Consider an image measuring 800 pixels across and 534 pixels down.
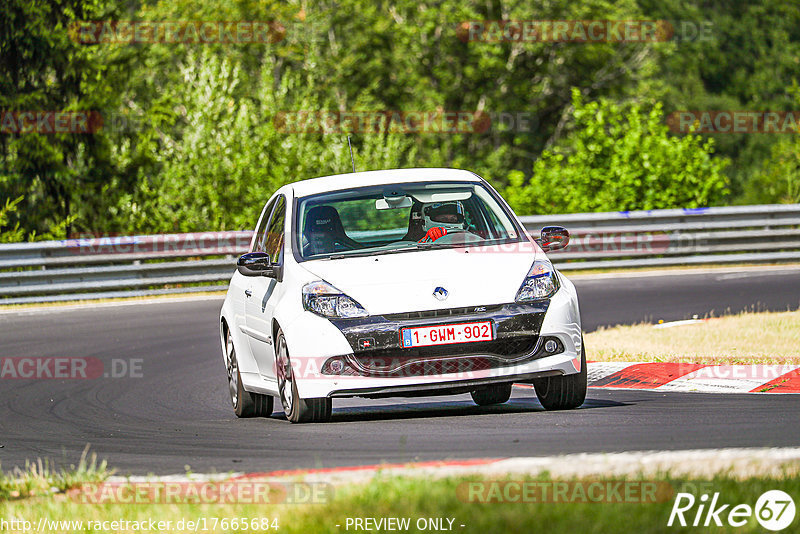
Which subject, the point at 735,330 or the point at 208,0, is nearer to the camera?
the point at 735,330

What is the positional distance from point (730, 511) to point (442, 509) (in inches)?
39.5

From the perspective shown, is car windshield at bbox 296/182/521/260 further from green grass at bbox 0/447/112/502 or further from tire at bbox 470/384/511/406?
green grass at bbox 0/447/112/502

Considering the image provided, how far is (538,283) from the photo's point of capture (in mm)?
8211

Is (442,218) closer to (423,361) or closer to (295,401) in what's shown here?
(423,361)

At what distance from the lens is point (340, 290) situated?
8039 millimetres

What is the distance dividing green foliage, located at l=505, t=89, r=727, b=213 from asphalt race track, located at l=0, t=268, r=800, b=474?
446 inches

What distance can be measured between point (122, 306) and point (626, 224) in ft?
29.0

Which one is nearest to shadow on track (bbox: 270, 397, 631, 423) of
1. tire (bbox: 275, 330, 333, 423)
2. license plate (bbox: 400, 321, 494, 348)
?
tire (bbox: 275, 330, 333, 423)

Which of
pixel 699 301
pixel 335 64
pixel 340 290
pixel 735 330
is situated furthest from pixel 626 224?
pixel 335 64

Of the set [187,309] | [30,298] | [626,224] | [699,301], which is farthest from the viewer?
[626,224]

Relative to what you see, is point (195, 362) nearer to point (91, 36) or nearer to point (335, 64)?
point (91, 36)

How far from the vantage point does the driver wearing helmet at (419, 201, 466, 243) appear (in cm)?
909

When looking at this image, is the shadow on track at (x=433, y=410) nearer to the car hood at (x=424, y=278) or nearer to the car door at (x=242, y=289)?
the car door at (x=242, y=289)

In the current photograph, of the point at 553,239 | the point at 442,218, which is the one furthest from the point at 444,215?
the point at 553,239
